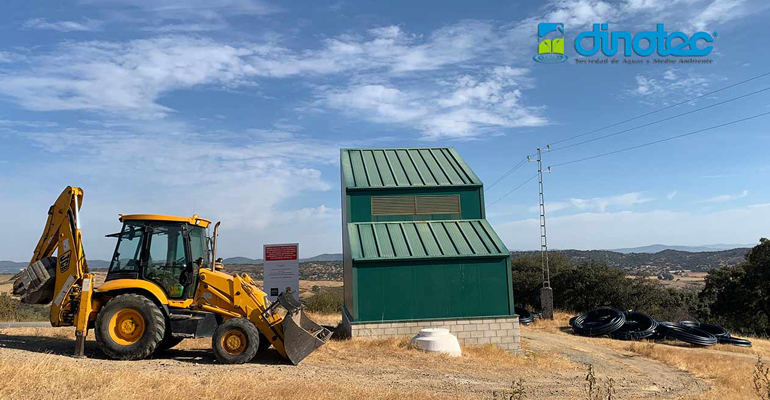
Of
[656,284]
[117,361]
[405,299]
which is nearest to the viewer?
[117,361]

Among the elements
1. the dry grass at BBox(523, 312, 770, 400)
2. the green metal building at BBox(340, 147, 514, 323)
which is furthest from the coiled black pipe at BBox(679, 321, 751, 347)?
the green metal building at BBox(340, 147, 514, 323)

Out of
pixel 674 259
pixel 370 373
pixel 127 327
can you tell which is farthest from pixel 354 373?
pixel 674 259

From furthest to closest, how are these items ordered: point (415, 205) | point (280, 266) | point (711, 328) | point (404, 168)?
1. point (711, 328)
2. point (280, 266)
3. point (404, 168)
4. point (415, 205)

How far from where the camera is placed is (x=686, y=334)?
2053 centimetres

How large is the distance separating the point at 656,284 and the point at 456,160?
2425cm

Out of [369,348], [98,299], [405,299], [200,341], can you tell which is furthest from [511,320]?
[98,299]

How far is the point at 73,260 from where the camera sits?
38.7ft

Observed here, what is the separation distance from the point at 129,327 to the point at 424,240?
8.73 m

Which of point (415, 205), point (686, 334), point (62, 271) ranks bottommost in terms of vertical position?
→ point (686, 334)

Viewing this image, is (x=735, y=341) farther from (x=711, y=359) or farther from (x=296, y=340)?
(x=296, y=340)

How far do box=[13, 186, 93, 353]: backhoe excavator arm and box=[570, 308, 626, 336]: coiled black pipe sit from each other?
61.2ft

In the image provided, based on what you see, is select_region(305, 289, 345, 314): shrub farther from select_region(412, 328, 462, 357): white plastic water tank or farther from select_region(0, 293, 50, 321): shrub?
select_region(412, 328, 462, 357): white plastic water tank

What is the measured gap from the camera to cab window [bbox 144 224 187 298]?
11.5 meters

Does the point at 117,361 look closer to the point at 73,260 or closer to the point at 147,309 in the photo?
the point at 147,309
